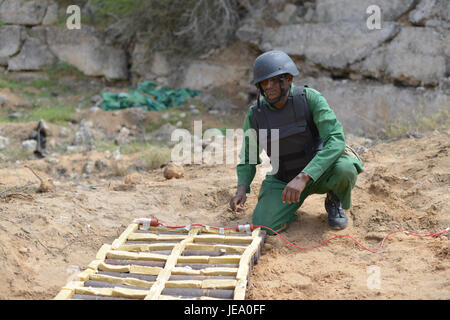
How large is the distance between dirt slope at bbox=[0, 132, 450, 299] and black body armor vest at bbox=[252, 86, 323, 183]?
0.53m

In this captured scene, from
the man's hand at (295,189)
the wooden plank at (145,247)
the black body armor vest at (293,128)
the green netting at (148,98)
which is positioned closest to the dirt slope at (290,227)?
the wooden plank at (145,247)

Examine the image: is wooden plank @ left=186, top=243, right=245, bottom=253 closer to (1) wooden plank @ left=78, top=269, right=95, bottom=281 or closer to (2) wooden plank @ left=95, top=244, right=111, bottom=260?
(2) wooden plank @ left=95, top=244, right=111, bottom=260

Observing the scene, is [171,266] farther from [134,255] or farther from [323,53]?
[323,53]

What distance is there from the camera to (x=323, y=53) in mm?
7715

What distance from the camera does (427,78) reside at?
702 cm

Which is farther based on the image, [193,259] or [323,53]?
[323,53]

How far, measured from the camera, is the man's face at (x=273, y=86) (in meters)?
3.42

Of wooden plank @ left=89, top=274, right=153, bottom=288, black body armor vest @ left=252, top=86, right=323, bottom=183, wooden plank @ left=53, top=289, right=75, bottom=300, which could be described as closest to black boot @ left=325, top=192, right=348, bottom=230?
black body armor vest @ left=252, top=86, right=323, bottom=183

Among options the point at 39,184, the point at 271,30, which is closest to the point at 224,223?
the point at 39,184

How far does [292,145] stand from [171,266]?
Answer: 52.4 inches

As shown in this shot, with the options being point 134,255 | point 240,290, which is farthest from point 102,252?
point 240,290

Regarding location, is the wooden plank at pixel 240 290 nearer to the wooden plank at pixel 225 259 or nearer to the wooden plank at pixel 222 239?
the wooden plank at pixel 225 259

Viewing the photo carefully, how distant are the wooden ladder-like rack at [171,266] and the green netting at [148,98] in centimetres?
503
